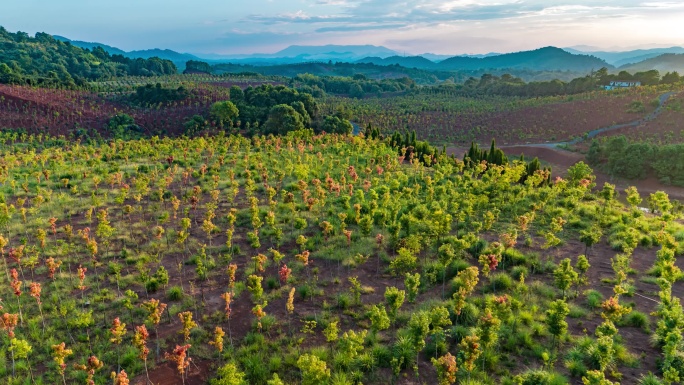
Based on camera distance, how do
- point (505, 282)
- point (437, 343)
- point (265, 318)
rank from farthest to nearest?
point (505, 282) → point (265, 318) → point (437, 343)

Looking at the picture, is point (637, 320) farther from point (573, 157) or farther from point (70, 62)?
point (70, 62)

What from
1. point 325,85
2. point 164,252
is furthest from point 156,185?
point 325,85

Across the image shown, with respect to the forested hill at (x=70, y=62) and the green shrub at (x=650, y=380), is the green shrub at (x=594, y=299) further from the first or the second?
the forested hill at (x=70, y=62)

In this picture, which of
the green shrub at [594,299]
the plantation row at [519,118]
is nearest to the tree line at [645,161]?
the plantation row at [519,118]

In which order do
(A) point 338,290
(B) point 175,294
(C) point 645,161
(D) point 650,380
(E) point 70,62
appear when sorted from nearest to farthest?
(D) point 650,380, (B) point 175,294, (A) point 338,290, (C) point 645,161, (E) point 70,62

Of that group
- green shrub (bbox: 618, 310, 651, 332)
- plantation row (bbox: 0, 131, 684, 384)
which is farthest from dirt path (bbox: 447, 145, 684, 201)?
green shrub (bbox: 618, 310, 651, 332)

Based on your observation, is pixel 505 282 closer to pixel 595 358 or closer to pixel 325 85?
pixel 595 358

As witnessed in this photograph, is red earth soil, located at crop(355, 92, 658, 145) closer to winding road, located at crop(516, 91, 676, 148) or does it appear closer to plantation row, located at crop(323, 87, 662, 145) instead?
plantation row, located at crop(323, 87, 662, 145)

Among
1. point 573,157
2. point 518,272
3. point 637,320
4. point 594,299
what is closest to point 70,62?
point 573,157
